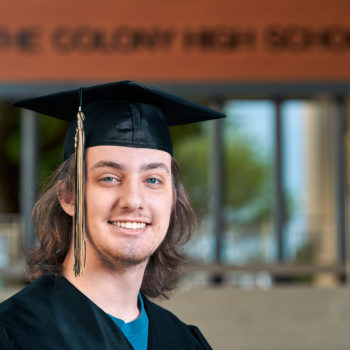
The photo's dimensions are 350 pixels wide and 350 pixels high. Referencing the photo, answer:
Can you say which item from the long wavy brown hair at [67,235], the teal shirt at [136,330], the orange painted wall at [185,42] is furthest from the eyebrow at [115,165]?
the orange painted wall at [185,42]

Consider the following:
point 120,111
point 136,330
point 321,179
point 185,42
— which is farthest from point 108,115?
point 321,179

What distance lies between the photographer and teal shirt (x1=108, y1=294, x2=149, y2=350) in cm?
137

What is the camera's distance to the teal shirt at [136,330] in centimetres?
137

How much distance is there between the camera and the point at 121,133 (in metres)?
1.38

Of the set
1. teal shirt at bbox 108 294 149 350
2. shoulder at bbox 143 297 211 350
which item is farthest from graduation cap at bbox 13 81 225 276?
shoulder at bbox 143 297 211 350

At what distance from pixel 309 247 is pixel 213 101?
198 centimetres

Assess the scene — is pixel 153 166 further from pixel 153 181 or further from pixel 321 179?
pixel 321 179

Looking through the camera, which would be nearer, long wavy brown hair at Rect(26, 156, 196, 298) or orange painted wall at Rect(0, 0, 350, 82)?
long wavy brown hair at Rect(26, 156, 196, 298)

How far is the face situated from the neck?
26 mm

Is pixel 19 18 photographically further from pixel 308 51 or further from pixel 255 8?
pixel 308 51

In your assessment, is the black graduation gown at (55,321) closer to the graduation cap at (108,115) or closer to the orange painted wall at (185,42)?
the graduation cap at (108,115)

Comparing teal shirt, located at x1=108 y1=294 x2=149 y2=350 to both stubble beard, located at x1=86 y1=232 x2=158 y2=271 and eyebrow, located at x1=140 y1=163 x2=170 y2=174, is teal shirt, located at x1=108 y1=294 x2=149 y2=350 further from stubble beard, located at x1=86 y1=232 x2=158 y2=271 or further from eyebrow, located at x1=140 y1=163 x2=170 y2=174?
eyebrow, located at x1=140 y1=163 x2=170 y2=174

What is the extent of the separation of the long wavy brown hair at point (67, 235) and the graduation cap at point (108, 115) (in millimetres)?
89

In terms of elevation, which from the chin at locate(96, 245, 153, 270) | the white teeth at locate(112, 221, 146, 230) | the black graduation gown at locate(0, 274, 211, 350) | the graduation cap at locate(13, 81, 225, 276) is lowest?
the black graduation gown at locate(0, 274, 211, 350)
